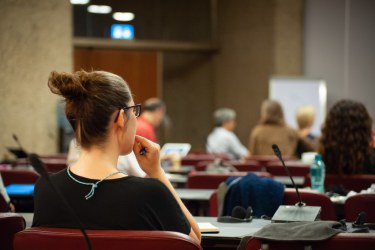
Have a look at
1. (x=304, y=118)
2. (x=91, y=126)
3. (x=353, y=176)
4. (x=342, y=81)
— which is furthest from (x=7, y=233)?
(x=342, y=81)

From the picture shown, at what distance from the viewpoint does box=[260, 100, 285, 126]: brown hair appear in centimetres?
775

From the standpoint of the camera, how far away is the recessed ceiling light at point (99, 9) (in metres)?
12.4

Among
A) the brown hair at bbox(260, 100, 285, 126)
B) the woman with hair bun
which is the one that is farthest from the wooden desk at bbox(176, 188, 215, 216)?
the brown hair at bbox(260, 100, 285, 126)

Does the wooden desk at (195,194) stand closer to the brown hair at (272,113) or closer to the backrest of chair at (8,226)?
the backrest of chair at (8,226)

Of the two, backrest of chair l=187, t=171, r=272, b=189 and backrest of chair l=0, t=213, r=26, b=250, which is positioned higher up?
backrest of chair l=0, t=213, r=26, b=250

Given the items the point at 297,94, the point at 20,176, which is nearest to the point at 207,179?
the point at 20,176

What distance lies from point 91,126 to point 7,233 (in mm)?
601

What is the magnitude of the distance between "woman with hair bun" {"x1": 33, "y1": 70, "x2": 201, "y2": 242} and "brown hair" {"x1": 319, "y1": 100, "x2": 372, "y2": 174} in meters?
2.70

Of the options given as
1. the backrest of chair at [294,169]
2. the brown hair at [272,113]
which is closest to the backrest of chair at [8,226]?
the backrest of chair at [294,169]

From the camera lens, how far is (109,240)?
6.93 ft

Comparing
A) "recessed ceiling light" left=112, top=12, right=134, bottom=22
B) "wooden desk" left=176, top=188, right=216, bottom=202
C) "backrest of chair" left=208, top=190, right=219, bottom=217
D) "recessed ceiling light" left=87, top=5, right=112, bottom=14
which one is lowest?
"wooden desk" left=176, top=188, right=216, bottom=202

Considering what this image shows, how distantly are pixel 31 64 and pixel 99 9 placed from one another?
2.58m

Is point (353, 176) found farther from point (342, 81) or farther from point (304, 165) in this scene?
point (342, 81)

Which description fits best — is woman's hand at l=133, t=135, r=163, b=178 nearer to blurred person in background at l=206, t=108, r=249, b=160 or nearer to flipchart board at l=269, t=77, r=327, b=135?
blurred person in background at l=206, t=108, r=249, b=160
